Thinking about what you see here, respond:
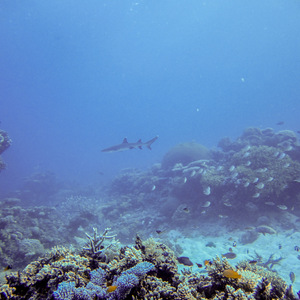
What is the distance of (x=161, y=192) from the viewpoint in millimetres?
15875

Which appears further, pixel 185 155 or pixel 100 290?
pixel 185 155

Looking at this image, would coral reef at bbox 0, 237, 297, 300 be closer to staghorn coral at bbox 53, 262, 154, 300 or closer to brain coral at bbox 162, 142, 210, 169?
staghorn coral at bbox 53, 262, 154, 300

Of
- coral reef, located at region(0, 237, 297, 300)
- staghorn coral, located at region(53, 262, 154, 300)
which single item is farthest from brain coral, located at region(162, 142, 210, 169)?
staghorn coral, located at region(53, 262, 154, 300)

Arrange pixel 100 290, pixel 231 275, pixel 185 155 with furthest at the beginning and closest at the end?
pixel 185 155 < pixel 231 275 < pixel 100 290

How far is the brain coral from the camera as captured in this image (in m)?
21.3

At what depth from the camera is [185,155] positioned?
2192 cm

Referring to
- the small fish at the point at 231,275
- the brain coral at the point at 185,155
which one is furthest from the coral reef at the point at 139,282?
the brain coral at the point at 185,155

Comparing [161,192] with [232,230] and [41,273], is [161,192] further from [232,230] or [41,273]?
[41,273]

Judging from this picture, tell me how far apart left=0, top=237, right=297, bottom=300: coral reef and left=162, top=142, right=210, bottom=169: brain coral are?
17.5 metres

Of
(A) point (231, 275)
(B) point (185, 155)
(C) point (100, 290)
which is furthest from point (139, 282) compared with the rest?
(B) point (185, 155)

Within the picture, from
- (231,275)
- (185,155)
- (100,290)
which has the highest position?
(185,155)

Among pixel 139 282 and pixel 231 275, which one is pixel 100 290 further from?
pixel 231 275

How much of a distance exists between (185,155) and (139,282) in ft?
64.6

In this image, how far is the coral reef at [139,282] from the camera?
2.53 metres
